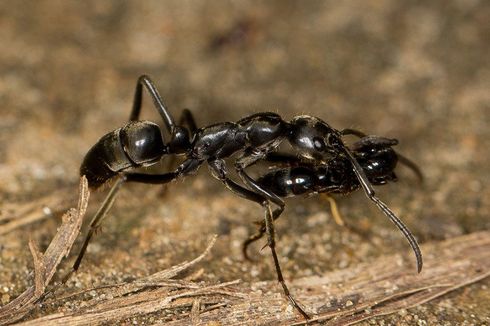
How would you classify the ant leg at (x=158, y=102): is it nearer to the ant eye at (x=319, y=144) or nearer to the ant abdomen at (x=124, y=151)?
the ant abdomen at (x=124, y=151)

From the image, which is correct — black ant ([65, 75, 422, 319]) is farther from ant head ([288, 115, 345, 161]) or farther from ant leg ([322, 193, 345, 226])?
ant leg ([322, 193, 345, 226])

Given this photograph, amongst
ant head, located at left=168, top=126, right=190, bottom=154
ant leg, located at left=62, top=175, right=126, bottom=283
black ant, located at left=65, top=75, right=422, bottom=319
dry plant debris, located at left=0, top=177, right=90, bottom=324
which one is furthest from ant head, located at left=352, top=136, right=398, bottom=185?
dry plant debris, located at left=0, top=177, right=90, bottom=324

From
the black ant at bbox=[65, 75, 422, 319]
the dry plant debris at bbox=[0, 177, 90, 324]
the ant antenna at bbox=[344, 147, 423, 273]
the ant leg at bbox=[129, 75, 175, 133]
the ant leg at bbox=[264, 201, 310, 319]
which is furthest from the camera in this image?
the ant leg at bbox=[129, 75, 175, 133]

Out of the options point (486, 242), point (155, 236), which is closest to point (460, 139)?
point (486, 242)

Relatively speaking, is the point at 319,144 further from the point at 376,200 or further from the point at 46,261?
the point at 46,261

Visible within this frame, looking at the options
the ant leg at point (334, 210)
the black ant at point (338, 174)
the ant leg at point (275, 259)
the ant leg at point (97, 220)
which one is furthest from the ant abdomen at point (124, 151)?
the ant leg at point (334, 210)
